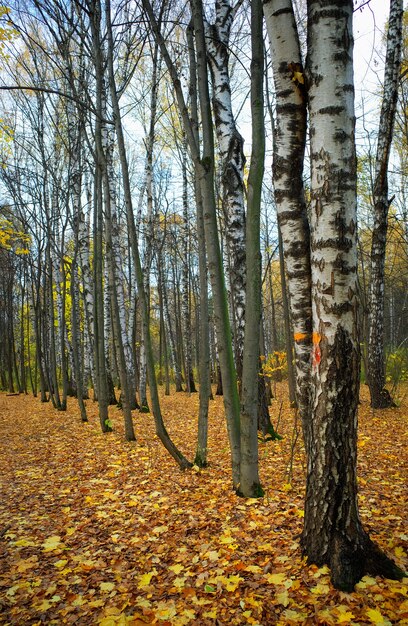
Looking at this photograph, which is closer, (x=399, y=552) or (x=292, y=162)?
(x=399, y=552)

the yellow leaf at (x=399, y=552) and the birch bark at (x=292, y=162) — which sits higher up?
the birch bark at (x=292, y=162)

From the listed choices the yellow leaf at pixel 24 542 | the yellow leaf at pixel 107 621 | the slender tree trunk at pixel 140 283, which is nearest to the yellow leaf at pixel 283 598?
the yellow leaf at pixel 107 621

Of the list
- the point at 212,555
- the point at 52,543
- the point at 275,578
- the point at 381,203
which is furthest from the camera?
the point at 381,203

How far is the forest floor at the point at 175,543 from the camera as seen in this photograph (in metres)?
2.21

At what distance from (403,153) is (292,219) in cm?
1604

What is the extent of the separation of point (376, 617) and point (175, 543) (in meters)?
1.61

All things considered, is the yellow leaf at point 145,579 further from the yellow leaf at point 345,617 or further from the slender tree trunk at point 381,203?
the slender tree trunk at point 381,203

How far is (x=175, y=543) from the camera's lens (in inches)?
121

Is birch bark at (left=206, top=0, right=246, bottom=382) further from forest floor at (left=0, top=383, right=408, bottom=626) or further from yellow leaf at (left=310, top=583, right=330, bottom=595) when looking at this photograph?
yellow leaf at (left=310, top=583, right=330, bottom=595)

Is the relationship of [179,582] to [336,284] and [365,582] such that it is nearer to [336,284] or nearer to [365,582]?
[365,582]

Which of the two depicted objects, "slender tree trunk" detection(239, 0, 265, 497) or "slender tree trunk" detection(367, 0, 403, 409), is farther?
"slender tree trunk" detection(367, 0, 403, 409)

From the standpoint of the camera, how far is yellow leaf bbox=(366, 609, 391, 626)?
197 centimetres

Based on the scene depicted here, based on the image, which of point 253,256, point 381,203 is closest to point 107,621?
point 253,256

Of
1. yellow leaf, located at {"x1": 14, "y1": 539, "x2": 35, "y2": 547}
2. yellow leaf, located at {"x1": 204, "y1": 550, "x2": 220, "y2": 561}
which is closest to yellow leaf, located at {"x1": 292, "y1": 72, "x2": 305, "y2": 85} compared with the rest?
yellow leaf, located at {"x1": 204, "y1": 550, "x2": 220, "y2": 561}
